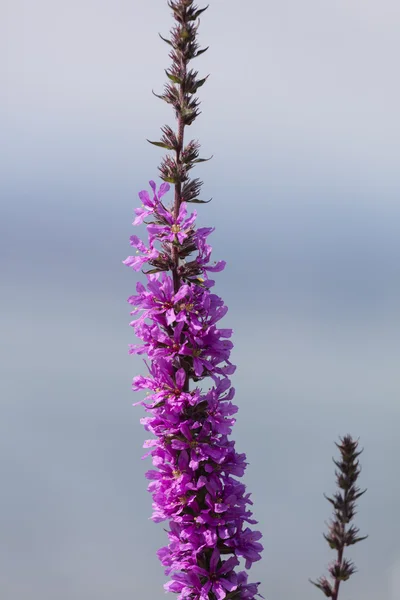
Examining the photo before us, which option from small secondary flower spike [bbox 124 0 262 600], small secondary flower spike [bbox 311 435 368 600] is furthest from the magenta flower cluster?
small secondary flower spike [bbox 311 435 368 600]

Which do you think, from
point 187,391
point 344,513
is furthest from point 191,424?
point 344,513

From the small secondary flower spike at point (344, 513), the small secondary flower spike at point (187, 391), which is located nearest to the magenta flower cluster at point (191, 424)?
the small secondary flower spike at point (187, 391)

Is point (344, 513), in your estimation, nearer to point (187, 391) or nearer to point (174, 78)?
point (187, 391)

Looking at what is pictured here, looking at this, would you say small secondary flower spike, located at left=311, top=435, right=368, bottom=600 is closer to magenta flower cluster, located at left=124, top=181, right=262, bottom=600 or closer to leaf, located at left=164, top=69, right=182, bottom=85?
magenta flower cluster, located at left=124, top=181, right=262, bottom=600

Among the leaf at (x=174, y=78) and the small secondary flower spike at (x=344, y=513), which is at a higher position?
the leaf at (x=174, y=78)

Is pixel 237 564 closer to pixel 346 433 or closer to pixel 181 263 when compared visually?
pixel 346 433

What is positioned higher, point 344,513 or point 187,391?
point 187,391

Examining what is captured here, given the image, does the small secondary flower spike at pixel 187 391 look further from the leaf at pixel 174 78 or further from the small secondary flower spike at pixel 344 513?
the small secondary flower spike at pixel 344 513
